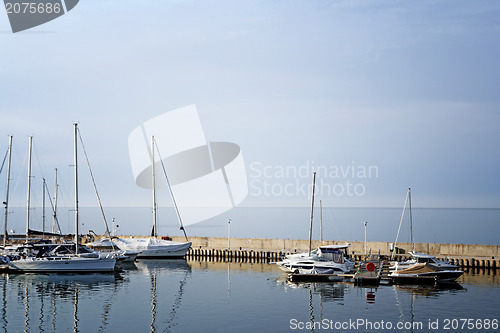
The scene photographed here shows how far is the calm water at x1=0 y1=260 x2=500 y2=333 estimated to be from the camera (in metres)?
35.0

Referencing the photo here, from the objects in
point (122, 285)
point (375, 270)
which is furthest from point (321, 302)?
point (122, 285)

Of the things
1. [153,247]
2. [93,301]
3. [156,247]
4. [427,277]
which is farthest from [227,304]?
[153,247]

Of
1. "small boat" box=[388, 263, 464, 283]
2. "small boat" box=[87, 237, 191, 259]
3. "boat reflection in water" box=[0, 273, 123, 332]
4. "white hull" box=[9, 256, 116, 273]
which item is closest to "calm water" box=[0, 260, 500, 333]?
"boat reflection in water" box=[0, 273, 123, 332]

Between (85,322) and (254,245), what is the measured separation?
41.8 m

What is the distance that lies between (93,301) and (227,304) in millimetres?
9730

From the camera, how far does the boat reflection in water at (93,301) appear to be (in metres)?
34.8

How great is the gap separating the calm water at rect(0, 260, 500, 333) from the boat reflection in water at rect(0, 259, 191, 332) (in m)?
0.06

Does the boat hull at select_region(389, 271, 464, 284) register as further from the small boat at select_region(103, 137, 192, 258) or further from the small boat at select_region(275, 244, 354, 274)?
the small boat at select_region(103, 137, 192, 258)

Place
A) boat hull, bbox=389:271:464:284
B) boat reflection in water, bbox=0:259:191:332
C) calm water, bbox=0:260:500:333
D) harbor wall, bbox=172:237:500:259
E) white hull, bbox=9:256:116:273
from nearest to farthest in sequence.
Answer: boat reflection in water, bbox=0:259:191:332 < calm water, bbox=0:260:500:333 < boat hull, bbox=389:271:464:284 < white hull, bbox=9:256:116:273 < harbor wall, bbox=172:237:500:259

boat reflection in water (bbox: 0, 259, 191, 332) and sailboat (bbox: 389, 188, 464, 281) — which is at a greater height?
sailboat (bbox: 389, 188, 464, 281)

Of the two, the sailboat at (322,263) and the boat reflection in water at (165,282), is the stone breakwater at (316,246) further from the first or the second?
the sailboat at (322,263)

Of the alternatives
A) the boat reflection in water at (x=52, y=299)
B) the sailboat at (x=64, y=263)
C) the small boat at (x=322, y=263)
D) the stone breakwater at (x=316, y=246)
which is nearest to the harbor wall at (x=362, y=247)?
the stone breakwater at (x=316, y=246)

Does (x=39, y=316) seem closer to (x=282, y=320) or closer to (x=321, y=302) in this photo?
(x=282, y=320)

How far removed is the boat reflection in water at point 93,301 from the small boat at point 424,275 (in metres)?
18.6
